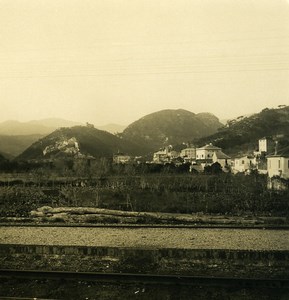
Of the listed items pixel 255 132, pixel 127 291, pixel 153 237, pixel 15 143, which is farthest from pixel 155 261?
pixel 15 143

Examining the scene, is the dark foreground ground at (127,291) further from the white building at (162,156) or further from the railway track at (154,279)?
the white building at (162,156)

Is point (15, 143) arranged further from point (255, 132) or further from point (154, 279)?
point (154, 279)

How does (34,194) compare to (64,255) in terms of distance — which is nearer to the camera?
(64,255)

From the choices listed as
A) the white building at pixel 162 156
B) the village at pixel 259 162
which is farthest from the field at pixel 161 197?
the white building at pixel 162 156

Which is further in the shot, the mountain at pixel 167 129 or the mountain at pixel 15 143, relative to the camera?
the mountain at pixel 167 129

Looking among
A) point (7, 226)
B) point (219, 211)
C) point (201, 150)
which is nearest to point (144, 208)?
point (219, 211)

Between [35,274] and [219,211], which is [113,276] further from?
[219,211]
